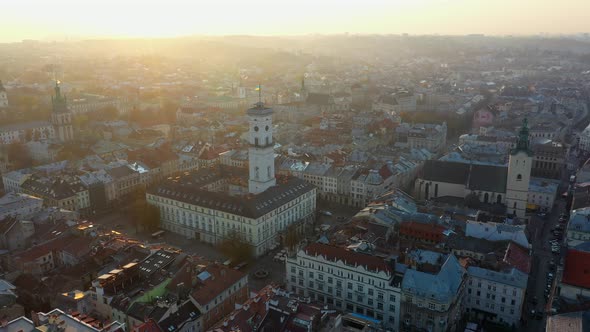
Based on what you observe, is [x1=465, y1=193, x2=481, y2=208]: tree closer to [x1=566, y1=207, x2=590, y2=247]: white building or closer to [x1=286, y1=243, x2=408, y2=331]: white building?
[x1=566, y1=207, x2=590, y2=247]: white building

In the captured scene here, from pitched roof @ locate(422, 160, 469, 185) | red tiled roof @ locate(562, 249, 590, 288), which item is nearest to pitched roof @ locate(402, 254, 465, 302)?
red tiled roof @ locate(562, 249, 590, 288)

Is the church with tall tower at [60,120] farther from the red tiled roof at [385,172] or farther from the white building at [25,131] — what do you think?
the red tiled roof at [385,172]

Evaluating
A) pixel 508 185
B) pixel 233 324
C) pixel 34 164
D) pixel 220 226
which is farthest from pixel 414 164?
pixel 34 164

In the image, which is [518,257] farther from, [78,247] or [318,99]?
[318,99]

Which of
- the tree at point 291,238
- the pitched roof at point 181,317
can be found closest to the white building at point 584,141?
the tree at point 291,238

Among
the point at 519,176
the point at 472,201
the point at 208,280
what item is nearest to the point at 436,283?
the point at 208,280

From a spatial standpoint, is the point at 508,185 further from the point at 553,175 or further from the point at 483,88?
the point at 483,88

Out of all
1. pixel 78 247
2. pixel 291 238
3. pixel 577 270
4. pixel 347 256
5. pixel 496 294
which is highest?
pixel 347 256
